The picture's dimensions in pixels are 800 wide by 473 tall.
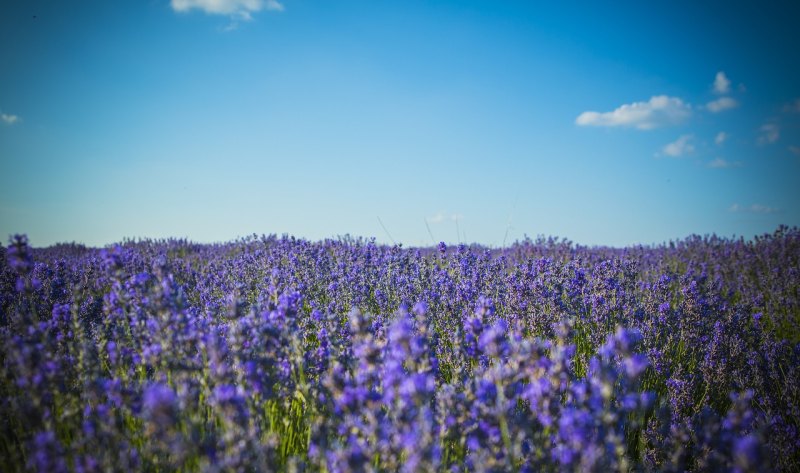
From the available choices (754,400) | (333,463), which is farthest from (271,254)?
(754,400)

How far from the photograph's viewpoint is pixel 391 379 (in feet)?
5.18

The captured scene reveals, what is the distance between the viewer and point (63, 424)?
1.98 m

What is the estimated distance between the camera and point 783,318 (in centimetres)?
515

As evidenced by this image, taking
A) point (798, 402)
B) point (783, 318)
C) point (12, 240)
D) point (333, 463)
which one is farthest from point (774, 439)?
point (12, 240)

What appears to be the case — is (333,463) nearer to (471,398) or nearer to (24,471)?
(471,398)

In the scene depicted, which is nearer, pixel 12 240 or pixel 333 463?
pixel 333 463

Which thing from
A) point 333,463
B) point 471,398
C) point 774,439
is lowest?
point 774,439

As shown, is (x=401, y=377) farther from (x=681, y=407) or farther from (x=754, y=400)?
(x=754, y=400)

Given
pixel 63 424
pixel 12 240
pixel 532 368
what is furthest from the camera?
pixel 12 240

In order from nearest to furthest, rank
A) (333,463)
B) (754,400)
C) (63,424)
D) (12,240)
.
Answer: (333,463) < (63,424) < (12,240) < (754,400)

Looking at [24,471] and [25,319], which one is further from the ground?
[25,319]

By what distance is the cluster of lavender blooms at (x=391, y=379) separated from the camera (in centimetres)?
153

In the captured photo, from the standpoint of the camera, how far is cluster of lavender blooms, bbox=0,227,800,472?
153cm

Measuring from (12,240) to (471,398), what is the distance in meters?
2.93
